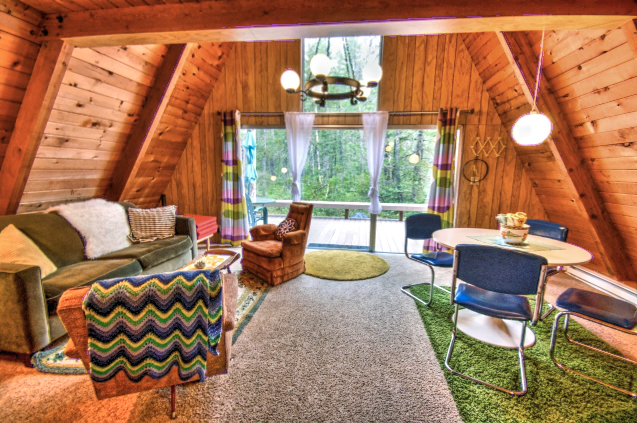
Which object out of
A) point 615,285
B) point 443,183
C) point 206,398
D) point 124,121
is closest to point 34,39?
point 124,121

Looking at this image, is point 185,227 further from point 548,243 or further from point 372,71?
point 548,243

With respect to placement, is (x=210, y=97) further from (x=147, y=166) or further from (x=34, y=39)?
(x=34, y=39)

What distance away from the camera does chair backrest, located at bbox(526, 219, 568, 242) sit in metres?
2.54

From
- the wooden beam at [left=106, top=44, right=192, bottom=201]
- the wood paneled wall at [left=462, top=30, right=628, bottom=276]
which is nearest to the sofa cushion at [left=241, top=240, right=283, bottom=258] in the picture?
the wooden beam at [left=106, top=44, right=192, bottom=201]

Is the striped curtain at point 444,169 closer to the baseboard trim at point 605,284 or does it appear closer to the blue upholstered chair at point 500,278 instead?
the baseboard trim at point 605,284

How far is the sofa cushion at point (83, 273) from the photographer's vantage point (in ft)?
6.59

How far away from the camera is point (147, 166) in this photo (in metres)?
3.99

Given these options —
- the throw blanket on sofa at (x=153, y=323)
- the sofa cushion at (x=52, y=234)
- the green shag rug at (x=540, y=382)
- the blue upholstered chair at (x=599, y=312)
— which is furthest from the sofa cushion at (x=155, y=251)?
the blue upholstered chair at (x=599, y=312)

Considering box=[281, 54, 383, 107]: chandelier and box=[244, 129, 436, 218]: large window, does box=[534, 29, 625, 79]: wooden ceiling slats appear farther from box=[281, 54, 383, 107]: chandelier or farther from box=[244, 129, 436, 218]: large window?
box=[244, 129, 436, 218]: large window

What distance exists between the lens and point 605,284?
318cm

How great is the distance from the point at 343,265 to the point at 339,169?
8.20 feet

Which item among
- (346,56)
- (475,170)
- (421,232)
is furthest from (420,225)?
(346,56)

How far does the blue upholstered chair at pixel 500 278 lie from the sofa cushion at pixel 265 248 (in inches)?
71.2

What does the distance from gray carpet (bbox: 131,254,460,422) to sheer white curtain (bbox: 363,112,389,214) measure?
2.09 meters
